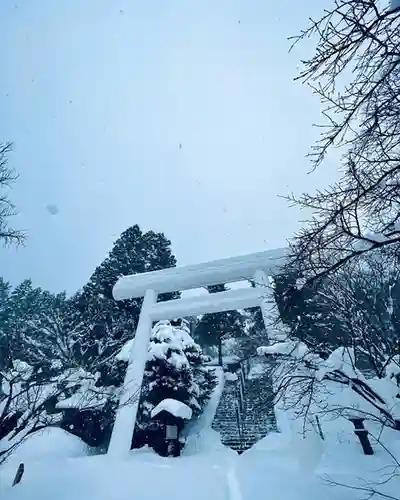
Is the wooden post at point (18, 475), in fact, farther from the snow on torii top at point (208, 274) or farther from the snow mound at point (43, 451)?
the snow on torii top at point (208, 274)

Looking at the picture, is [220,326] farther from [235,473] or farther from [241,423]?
[235,473]

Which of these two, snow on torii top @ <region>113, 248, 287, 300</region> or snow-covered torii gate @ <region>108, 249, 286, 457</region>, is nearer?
snow-covered torii gate @ <region>108, 249, 286, 457</region>

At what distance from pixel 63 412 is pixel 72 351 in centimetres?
352

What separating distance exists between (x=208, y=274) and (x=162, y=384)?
14.2ft

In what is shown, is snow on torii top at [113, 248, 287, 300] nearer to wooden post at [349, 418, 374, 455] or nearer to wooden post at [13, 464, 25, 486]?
wooden post at [349, 418, 374, 455]

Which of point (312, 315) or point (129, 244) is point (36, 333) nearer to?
point (129, 244)

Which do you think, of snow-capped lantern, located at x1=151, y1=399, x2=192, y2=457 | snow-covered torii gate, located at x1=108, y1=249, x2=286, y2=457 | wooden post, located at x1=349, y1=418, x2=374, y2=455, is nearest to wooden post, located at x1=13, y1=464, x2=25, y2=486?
snow-covered torii gate, located at x1=108, y1=249, x2=286, y2=457


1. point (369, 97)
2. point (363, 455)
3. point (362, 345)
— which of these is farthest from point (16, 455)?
point (369, 97)

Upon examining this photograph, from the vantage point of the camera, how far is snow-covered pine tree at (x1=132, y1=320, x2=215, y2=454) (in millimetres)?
9266

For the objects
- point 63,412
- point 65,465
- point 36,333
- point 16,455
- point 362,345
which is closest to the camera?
point 362,345

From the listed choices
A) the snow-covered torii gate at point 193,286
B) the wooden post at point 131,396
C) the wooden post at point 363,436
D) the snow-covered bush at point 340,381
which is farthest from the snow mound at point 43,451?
the wooden post at point 363,436

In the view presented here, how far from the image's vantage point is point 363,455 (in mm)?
5621

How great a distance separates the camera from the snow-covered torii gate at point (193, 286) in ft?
24.7

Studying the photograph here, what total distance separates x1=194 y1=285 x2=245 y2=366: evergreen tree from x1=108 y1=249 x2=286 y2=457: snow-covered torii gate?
1012cm
